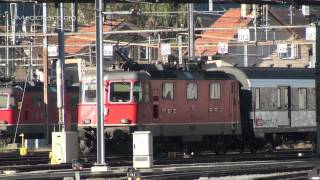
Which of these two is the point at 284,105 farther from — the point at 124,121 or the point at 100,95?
the point at 100,95

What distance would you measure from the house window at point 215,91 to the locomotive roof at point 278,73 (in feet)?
7.15

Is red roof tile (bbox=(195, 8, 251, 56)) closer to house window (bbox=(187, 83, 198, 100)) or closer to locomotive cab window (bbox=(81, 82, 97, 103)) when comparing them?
house window (bbox=(187, 83, 198, 100))

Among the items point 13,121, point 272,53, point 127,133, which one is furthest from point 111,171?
point 272,53

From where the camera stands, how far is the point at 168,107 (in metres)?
33.4

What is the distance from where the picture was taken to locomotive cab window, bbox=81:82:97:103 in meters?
34.1

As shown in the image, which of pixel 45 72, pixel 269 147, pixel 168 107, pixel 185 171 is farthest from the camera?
pixel 45 72

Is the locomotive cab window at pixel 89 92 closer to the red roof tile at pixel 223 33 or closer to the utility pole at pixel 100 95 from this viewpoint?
the utility pole at pixel 100 95

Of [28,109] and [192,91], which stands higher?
[192,91]

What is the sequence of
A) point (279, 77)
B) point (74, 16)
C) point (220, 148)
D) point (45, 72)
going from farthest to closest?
point (45, 72) < point (279, 77) < point (220, 148) < point (74, 16)

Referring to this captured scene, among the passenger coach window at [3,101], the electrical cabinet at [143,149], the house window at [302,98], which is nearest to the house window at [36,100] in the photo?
the passenger coach window at [3,101]

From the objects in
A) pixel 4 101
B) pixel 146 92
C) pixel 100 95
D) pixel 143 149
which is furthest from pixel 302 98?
pixel 4 101

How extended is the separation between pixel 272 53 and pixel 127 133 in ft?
159

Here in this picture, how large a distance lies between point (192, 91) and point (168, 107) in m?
1.39

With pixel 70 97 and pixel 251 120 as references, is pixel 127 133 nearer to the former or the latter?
pixel 251 120
